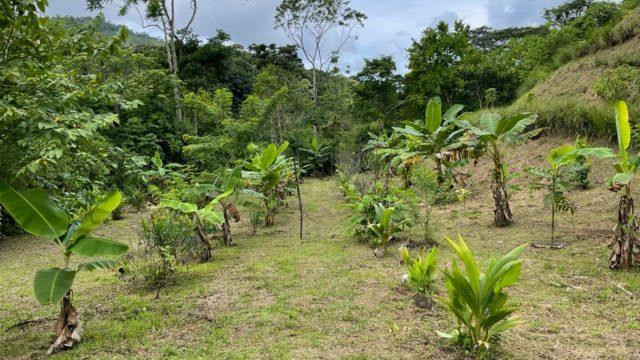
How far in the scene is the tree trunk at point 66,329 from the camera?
12.2 feet

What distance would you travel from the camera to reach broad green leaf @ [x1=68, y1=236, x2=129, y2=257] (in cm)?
326

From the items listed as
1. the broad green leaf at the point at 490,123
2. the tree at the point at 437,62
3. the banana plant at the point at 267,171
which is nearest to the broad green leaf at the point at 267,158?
the banana plant at the point at 267,171

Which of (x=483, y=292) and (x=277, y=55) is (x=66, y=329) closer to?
(x=483, y=292)

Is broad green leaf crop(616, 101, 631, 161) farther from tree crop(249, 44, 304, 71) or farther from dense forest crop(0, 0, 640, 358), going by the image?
tree crop(249, 44, 304, 71)

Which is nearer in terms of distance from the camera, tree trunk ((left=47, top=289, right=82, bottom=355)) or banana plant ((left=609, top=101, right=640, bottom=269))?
tree trunk ((left=47, top=289, right=82, bottom=355))

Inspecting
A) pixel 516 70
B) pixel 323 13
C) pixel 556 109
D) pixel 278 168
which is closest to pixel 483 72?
pixel 516 70

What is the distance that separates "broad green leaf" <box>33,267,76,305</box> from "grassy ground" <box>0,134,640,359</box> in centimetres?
83

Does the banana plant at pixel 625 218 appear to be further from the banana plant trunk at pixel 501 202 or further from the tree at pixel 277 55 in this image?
the tree at pixel 277 55

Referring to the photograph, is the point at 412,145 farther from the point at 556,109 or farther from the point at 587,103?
the point at 587,103

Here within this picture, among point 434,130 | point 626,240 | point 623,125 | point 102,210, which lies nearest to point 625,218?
point 626,240

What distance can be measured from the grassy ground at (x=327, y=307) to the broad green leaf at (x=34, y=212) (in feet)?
3.87

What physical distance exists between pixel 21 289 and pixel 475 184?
9905 mm

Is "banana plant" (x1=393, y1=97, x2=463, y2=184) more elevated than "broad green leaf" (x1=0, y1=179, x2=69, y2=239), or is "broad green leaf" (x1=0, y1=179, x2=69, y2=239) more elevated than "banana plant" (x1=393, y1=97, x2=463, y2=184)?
"banana plant" (x1=393, y1=97, x2=463, y2=184)

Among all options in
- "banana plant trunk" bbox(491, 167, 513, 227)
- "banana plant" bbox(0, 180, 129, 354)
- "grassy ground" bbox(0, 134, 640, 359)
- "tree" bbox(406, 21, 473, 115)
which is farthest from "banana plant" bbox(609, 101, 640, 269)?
"tree" bbox(406, 21, 473, 115)
